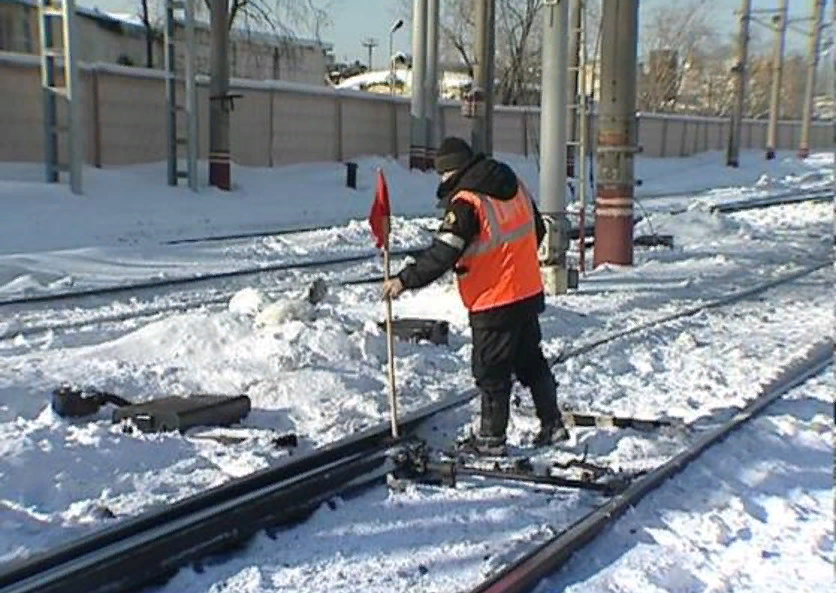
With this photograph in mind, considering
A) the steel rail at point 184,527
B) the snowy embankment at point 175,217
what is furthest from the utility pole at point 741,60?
the steel rail at point 184,527

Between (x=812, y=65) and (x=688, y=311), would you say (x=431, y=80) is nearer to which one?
(x=688, y=311)

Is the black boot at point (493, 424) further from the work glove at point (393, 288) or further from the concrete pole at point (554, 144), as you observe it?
the concrete pole at point (554, 144)

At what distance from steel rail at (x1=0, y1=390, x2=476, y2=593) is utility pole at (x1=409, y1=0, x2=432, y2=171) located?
26.4 meters

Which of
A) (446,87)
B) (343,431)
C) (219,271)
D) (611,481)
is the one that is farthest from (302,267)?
(446,87)

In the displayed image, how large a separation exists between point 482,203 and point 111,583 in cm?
301

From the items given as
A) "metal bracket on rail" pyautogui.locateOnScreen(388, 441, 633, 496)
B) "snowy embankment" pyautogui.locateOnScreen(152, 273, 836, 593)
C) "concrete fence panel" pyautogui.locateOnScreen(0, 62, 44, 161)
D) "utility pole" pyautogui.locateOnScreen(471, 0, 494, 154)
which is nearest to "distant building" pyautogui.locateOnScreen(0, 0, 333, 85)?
"concrete fence panel" pyautogui.locateOnScreen(0, 62, 44, 161)

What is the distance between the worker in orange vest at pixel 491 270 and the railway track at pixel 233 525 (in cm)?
72

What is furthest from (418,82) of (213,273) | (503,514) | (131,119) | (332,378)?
(503,514)

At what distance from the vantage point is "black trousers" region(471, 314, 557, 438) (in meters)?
7.34

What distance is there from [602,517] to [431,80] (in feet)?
97.5

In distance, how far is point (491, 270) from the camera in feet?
23.6

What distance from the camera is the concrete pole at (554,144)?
1423 cm

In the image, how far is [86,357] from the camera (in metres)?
9.83

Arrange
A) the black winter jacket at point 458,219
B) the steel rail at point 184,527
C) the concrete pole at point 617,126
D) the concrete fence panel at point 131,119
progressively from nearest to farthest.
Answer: the steel rail at point 184,527 < the black winter jacket at point 458,219 < the concrete pole at point 617,126 < the concrete fence panel at point 131,119
